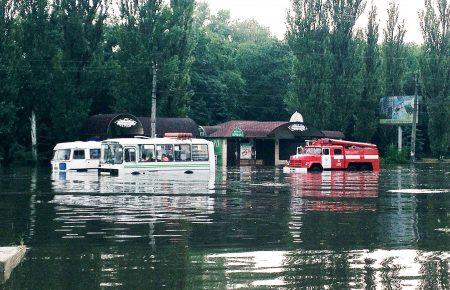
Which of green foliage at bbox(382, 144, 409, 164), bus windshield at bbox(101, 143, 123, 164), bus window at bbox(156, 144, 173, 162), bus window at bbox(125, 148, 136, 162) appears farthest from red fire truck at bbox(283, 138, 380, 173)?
green foliage at bbox(382, 144, 409, 164)

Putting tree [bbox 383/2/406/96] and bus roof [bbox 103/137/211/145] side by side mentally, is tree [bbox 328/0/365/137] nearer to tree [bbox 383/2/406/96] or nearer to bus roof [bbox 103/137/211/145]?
tree [bbox 383/2/406/96]

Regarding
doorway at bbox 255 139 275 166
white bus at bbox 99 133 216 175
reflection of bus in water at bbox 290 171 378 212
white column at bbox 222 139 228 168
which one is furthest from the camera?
doorway at bbox 255 139 275 166

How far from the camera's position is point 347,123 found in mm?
75500

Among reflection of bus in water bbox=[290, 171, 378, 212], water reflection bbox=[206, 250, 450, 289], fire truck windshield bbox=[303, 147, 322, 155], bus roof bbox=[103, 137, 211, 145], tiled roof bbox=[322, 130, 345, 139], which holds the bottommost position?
water reflection bbox=[206, 250, 450, 289]

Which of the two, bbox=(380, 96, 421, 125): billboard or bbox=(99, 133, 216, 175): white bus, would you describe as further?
bbox=(380, 96, 421, 125): billboard

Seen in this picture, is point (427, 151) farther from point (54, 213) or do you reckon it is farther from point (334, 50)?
point (54, 213)

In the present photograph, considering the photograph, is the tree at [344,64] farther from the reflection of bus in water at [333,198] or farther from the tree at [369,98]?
the reflection of bus in water at [333,198]

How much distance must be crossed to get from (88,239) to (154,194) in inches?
533

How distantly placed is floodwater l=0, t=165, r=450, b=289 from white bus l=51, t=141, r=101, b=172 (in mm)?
27811

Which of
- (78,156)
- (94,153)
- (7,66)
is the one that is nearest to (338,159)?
(94,153)

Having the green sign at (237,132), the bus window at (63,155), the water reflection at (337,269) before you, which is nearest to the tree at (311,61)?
the green sign at (237,132)

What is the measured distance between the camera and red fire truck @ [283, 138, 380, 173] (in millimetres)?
55641

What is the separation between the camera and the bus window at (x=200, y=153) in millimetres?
51750

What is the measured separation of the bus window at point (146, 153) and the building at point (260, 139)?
2179 centimetres
